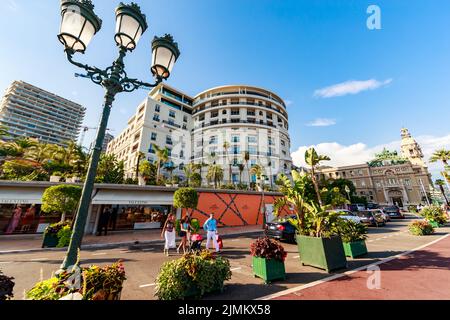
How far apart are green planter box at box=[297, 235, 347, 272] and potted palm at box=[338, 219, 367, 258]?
174 cm

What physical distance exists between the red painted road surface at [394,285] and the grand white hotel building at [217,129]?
37718 mm

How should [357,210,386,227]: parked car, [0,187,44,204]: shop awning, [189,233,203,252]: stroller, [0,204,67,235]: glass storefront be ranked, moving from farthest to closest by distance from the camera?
[357,210,386,227]: parked car < [0,204,67,235]: glass storefront < [0,187,44,204]: shop awning < [189,233,203,252]: stroller

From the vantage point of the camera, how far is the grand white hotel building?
44.9m

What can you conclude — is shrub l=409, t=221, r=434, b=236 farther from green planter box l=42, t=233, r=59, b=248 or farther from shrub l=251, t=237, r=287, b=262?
green planter box l=42, t=233, r=59, b=248

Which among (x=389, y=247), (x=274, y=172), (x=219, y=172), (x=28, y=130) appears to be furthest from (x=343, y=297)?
(x=28, y=130)

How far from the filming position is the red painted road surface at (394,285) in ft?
14.0

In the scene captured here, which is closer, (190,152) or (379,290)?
(379,290)

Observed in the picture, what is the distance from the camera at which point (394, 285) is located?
483 cm

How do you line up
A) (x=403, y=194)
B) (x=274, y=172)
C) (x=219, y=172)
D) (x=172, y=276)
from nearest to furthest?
(x=172, y=276) → (x=219, y=172) → (x=274, y=172) → (x=403, y=194)

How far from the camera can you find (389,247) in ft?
30.9

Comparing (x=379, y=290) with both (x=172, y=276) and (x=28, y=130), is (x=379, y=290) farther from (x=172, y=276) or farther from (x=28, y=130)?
(x=28, y=130)

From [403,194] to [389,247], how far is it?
74897 millimetres

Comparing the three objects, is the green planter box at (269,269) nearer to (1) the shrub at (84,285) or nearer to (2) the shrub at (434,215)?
(1) the shrub at (84,285)

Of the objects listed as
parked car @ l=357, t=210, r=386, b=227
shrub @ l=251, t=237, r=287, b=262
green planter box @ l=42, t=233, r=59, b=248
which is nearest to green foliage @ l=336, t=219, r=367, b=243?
shrub @ l=251, t=237, r=287, b=262
